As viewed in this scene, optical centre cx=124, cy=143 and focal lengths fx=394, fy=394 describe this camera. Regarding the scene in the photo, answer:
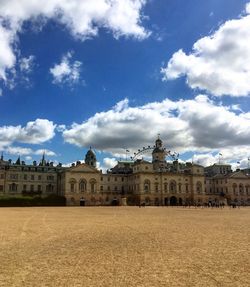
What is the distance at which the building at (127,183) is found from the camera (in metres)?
117

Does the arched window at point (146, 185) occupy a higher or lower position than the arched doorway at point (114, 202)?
higher

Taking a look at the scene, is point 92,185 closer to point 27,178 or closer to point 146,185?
point 146,185

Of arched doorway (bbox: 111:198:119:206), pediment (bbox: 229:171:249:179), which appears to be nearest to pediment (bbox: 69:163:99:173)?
arched doorway (bbox: 111:198:119:206)

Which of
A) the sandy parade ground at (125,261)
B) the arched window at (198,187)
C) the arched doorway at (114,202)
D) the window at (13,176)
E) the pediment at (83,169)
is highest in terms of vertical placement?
the pediment at (83,169)

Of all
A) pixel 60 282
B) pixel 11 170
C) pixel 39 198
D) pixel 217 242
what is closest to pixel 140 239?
pixel 217 242

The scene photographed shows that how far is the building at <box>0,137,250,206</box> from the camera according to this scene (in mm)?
117062

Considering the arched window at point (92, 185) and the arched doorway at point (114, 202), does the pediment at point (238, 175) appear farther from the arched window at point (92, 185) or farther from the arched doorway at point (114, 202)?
the arched window at point (92, 185)

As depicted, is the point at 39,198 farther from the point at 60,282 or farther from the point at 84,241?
the point at 60,282

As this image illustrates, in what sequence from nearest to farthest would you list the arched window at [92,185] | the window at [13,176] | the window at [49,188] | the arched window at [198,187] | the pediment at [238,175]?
1. the arched window at [92,185]
2. the window at [13,176]
3. the window at [49,188]
4. the arched window at [198,187]
5. the pediment at [238,175]

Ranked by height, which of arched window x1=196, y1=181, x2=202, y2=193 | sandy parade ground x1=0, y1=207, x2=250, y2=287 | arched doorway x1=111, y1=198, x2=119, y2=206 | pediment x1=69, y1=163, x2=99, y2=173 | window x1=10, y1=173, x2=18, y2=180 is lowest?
sandy parade ground x1=0, y1=207, x2=250, y2=287

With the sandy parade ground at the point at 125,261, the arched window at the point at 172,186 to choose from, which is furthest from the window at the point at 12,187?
the sandy parade ground at the point at 125,261

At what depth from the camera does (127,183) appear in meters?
131

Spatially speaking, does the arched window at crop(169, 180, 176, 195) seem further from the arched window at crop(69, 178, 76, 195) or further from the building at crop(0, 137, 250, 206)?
the arched window at crop(69, 178, 76, 195)

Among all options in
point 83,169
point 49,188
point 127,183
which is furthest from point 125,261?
point 127,183
